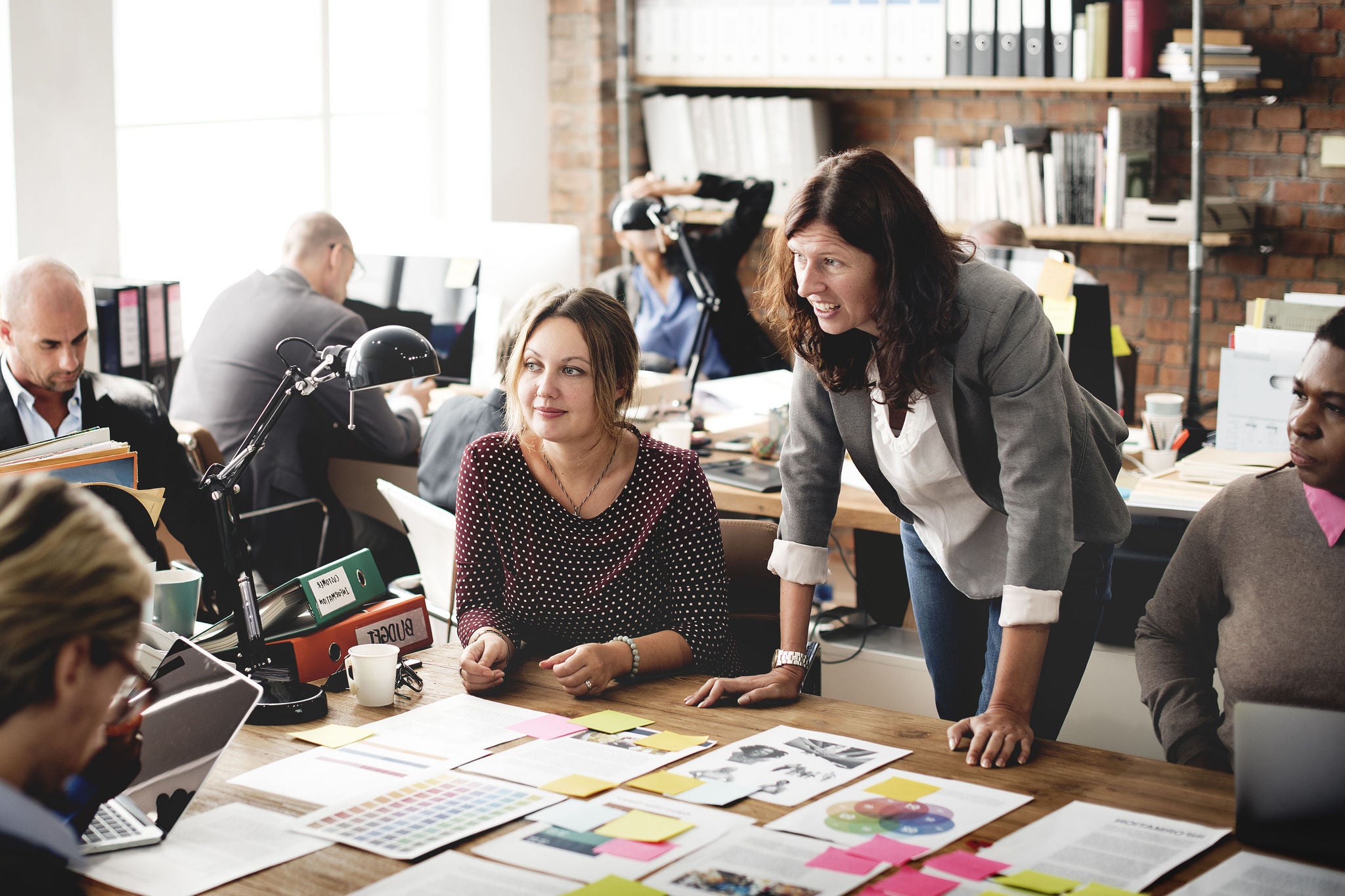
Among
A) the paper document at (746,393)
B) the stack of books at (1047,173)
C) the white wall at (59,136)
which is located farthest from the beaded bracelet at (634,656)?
the stack of books at (1047,173)

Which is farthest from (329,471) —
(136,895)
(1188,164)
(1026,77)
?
(1188,164)

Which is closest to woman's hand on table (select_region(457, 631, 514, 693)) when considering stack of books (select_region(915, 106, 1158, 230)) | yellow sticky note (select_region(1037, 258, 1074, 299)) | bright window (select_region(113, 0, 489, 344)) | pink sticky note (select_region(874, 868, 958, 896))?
pink sticky note (select_region(874, 868, 958, 896))

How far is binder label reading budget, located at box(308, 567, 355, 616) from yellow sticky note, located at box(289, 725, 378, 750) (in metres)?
0.24

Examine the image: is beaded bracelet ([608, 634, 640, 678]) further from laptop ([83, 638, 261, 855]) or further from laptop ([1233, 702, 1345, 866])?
laptop ([1233, 702, 1345, 866])

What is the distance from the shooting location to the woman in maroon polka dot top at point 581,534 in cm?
200

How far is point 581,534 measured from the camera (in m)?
2.01

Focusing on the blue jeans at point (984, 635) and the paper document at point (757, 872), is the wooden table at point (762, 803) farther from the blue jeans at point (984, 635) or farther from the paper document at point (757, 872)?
the blue jeans at point (984, 635)

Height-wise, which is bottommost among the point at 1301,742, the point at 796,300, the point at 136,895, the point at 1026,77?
the point at 136,895

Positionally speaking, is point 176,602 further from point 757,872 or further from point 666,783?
point 757,872

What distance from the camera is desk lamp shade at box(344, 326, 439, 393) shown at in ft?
5.88

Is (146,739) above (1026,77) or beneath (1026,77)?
beneath

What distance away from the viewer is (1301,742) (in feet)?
4.30

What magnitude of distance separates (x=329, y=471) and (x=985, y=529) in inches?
86.7

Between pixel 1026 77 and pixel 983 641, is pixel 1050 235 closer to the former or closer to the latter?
pixel 1026 77
